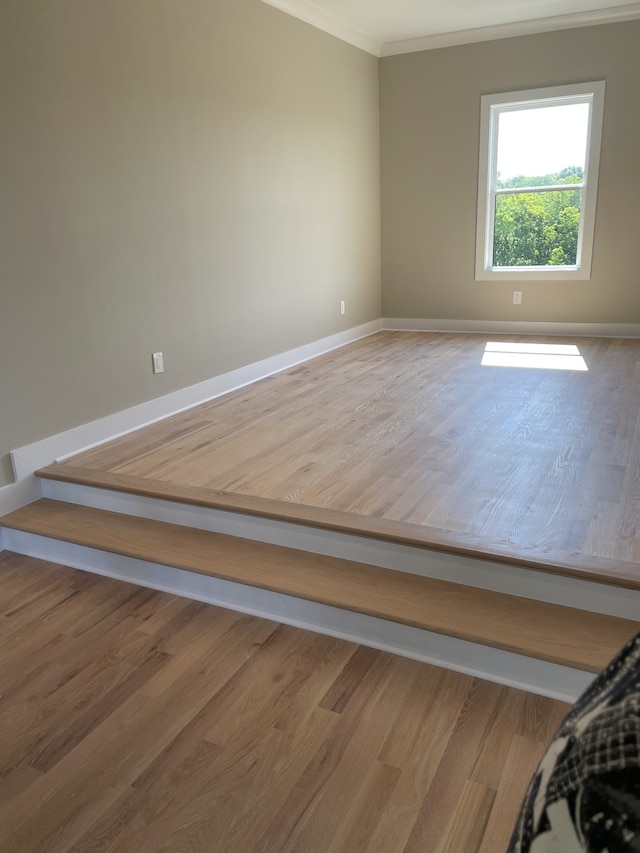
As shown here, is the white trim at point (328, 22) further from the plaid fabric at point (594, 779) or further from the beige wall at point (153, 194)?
the plaid fabric at point (594, 779)

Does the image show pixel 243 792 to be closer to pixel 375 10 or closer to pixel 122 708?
pixel 122 708

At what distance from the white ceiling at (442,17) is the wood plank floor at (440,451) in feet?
8.71

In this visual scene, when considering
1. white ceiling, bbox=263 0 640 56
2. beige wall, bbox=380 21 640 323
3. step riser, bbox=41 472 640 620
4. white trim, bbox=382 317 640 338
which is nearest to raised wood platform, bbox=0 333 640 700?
step riser, bbox=41 472 640 620

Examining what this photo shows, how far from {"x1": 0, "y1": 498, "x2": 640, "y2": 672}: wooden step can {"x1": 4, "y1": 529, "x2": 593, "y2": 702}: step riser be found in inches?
1.3

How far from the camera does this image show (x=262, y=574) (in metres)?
2.16

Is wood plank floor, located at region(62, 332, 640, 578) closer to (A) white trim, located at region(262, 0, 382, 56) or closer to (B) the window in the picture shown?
(B) the window

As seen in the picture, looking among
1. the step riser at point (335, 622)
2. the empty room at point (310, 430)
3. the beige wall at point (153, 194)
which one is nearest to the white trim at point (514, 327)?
the empty room at point (310, 430)

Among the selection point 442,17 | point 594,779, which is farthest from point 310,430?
point 442,17

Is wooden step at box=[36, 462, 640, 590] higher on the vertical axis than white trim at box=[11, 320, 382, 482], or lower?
lower

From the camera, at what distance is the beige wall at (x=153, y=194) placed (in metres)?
2.73

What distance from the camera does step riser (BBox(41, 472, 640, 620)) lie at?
1854mm

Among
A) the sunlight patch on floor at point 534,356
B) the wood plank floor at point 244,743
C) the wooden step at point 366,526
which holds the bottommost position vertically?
the wood plank floor at point 244,743

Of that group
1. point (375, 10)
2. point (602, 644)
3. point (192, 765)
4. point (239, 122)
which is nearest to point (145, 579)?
point (192, 765)

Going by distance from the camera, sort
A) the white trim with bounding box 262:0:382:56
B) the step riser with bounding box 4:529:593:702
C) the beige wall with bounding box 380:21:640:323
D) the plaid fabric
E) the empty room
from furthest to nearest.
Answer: the beige wall with bounding box 380:21:640:323 → the white trim with bounding box 262:0:382:56 → the step riser with bounding box 4:529:593:702 → the empty room → the plaid fabric
